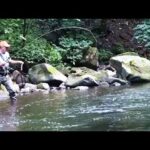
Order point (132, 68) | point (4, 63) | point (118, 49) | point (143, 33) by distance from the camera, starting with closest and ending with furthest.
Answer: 1. point (4, 63)
2. point (132, 68)
3. point (118, 49)
4. point (143, 33)

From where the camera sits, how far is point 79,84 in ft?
38.3

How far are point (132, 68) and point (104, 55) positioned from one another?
115 inches

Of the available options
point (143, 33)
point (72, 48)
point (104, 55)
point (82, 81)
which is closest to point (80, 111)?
point (82, 81)

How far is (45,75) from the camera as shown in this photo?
11.8 meters

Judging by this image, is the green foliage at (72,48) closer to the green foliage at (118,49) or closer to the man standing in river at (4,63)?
the green foliage at (118,49)

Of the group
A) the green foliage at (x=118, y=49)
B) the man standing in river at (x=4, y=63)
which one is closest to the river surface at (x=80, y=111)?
the man standing in river at (x=4, y=63)

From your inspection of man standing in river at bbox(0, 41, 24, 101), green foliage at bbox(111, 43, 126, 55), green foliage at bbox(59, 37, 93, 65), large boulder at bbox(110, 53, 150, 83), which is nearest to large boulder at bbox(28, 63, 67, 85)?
large boulder at bbox(110, 53, 150, 83)

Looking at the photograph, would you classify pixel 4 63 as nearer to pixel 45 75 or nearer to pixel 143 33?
pixel 45 75

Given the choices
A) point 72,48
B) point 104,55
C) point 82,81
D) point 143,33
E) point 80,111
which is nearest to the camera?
point 80,111

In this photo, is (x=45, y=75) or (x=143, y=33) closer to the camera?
(x=45, y=75)
